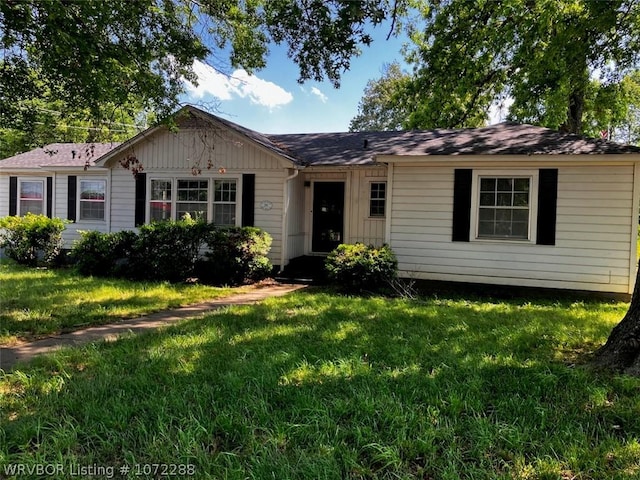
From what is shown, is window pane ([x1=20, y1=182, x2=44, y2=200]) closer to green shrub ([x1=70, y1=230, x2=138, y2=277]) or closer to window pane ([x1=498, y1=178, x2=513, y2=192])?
green shrub ([x1=70, y1=230, x2=138, y2=277])

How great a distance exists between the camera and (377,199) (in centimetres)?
1145

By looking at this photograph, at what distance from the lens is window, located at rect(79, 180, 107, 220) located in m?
13.4

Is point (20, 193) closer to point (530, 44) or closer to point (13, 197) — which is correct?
point (13, 197)

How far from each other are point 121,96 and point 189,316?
3415 mm

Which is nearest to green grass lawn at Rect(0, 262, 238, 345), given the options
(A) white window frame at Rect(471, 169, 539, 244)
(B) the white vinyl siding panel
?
(B) the white vinyl siding panel

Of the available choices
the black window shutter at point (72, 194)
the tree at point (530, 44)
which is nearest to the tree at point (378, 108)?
the tree at point (530, 44)

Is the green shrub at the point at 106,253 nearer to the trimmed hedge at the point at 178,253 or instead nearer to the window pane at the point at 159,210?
the trimmed hedge at the point at 178,253

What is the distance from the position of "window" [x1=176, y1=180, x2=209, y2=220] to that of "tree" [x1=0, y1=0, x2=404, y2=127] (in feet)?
14.0

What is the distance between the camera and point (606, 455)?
2.68 m

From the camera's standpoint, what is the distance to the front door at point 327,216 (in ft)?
38.8

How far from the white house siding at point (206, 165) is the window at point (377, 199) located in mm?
2391

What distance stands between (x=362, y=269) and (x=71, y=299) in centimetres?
541

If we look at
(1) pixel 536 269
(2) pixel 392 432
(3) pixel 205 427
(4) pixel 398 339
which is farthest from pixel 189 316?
(1) pixel 536 269

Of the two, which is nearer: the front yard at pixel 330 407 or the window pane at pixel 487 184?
the front yard at pixel 330 407
